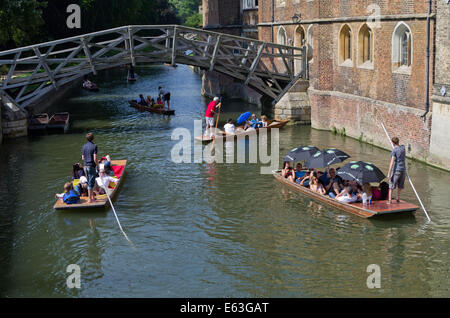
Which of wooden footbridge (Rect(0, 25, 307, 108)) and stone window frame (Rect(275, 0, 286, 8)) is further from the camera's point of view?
stone window frame (Rect(275, 0, 286, 8))

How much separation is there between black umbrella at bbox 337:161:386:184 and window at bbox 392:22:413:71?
7.02m

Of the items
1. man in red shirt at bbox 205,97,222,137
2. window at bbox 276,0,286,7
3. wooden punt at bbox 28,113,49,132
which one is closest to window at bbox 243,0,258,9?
window at bbox 276,0,286,7

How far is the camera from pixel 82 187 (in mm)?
15672

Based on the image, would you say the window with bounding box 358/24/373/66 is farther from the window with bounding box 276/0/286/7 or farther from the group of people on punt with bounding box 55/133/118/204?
the group of people on punt with bounding box 55/133/118/204

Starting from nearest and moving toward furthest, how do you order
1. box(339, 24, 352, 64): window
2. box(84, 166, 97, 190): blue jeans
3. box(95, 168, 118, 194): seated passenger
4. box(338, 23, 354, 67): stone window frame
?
box(84, 166, 97, 190): blue jeans
box(95, 168, 118, 194): seated passenger
box(338, 23, 354, 67): stone window frame
box(339, 24, 352, 64): window

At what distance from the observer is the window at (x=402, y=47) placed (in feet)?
65.9

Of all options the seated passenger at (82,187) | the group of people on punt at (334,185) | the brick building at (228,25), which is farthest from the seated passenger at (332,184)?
the brick building at (228,25)

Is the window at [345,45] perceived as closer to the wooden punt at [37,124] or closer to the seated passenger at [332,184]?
the seated passenger at [332,184]

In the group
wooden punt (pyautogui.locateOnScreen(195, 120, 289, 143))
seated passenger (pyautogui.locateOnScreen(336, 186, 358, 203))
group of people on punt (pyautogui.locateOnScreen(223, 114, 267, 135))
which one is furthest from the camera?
group of people on punt (pyautogui.locateOnScreen(223, 114, 267, 135))

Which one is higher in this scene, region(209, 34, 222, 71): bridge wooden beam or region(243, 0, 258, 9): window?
region(243, 0, 258, 9): window

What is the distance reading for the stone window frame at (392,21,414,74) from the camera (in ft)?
65.7

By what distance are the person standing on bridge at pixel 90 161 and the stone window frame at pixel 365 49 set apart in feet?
37.7

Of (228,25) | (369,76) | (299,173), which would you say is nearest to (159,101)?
(228,25)

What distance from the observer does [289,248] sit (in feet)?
41.5
